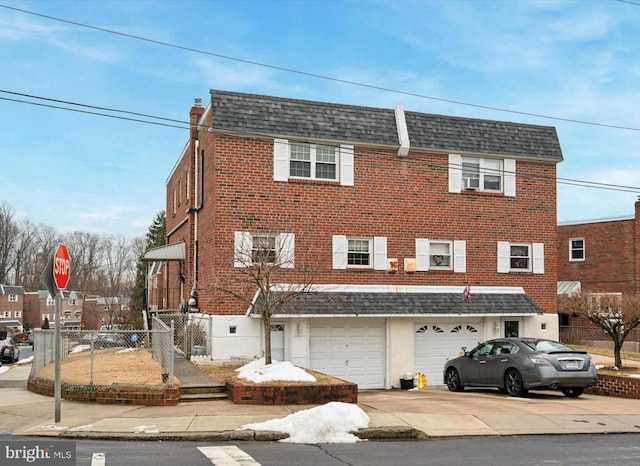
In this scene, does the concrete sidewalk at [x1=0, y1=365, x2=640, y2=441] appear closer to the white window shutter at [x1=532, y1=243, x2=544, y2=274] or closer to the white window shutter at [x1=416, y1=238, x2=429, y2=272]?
the white window shutter at [x1=416, y1=238, x2=429, y2=272]

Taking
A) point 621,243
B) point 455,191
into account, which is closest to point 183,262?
point 455,191

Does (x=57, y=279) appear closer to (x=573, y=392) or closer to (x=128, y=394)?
(x=128, y=394)

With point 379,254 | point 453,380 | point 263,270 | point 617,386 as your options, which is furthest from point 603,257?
point 263,270

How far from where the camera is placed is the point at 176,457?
9.71 meters

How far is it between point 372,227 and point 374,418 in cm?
1181

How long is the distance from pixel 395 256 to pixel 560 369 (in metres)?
8.53

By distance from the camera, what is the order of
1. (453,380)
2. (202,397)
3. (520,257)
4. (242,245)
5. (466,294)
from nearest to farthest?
(202,397)
(453,380)
(242,245)
(466,294)
(520,257)

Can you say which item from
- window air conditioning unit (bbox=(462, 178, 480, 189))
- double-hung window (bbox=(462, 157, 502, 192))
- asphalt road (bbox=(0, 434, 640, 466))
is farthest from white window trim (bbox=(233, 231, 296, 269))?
asphalt road (bbox=(0, 434, 640, 466))

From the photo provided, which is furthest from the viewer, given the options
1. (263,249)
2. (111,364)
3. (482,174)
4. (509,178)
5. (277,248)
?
(509,178)

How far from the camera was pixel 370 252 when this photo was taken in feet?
80.0

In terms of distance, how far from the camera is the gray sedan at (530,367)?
55.4 feet

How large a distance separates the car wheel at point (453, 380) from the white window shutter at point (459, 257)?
568cm

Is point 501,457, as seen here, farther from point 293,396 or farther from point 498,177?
point 498,177

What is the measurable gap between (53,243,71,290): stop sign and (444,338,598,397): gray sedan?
10.6 metres
